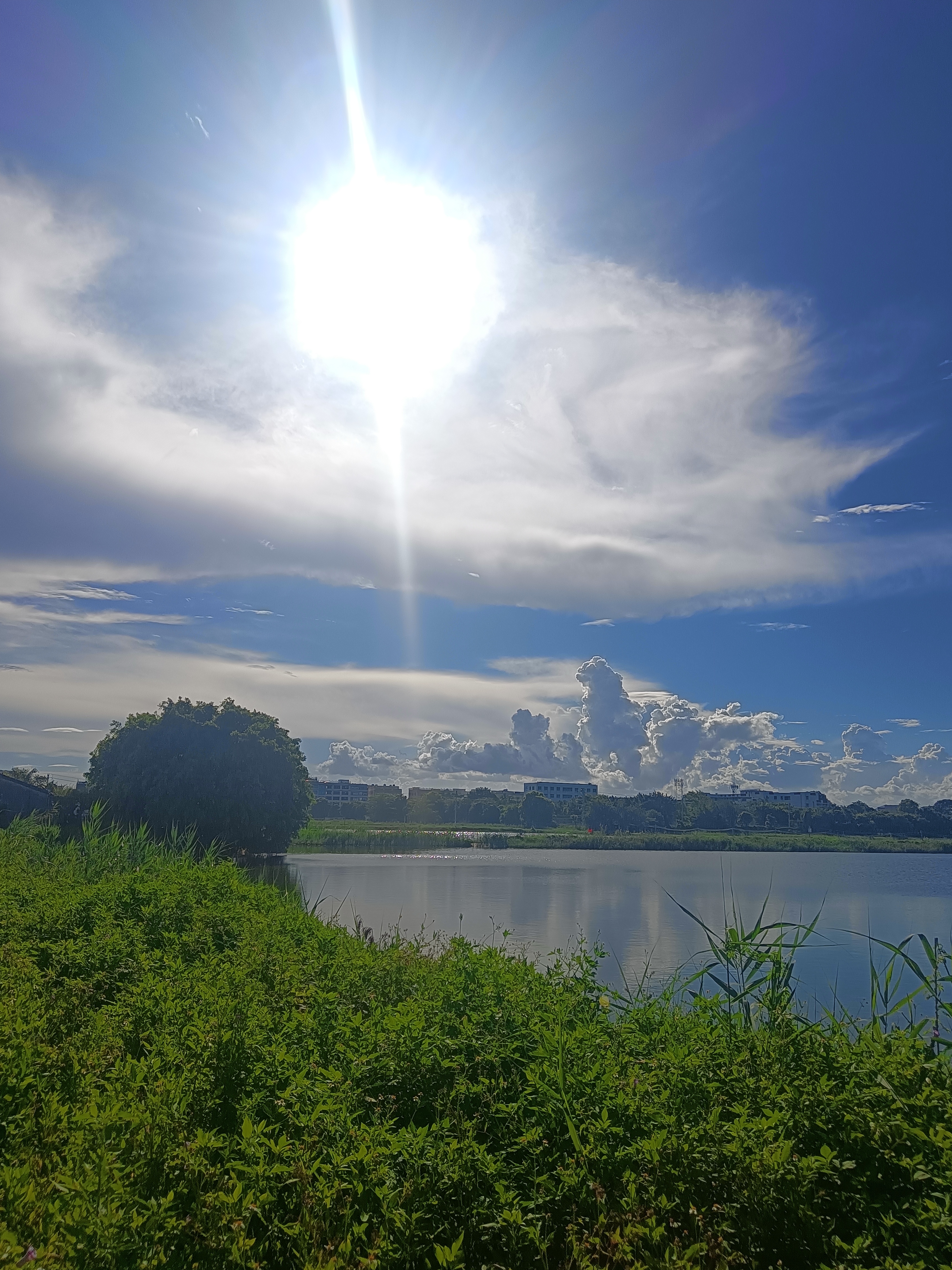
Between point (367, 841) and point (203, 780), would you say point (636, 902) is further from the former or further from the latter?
point (367, 841)

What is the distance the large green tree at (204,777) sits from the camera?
45.4m

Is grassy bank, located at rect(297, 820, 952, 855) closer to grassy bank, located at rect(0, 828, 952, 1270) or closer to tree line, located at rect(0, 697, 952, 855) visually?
tree line, located at rect(0, 697, 952, 855)

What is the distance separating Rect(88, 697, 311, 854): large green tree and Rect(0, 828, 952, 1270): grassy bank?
39580 millimetres

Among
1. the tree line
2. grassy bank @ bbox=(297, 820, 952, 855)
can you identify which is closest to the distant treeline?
grassy bank @ bbox=(297, 820, 952, 855)

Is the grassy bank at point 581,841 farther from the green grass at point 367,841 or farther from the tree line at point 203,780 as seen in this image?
the tree line at point 203,780

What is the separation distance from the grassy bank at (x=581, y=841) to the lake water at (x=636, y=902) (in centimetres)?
1137

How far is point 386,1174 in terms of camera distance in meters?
3.48

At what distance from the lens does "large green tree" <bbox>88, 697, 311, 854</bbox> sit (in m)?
45.4

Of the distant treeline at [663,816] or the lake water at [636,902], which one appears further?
the distant treeline at [663,816]

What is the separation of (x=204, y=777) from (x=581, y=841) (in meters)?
58.3

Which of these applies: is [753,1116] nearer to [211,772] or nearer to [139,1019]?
[139,1019]

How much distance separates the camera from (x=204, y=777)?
46156 mm

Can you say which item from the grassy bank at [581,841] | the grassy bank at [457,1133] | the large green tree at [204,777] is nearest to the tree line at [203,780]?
Result: the large green tree at [204,777]

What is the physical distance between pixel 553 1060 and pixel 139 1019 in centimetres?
289
